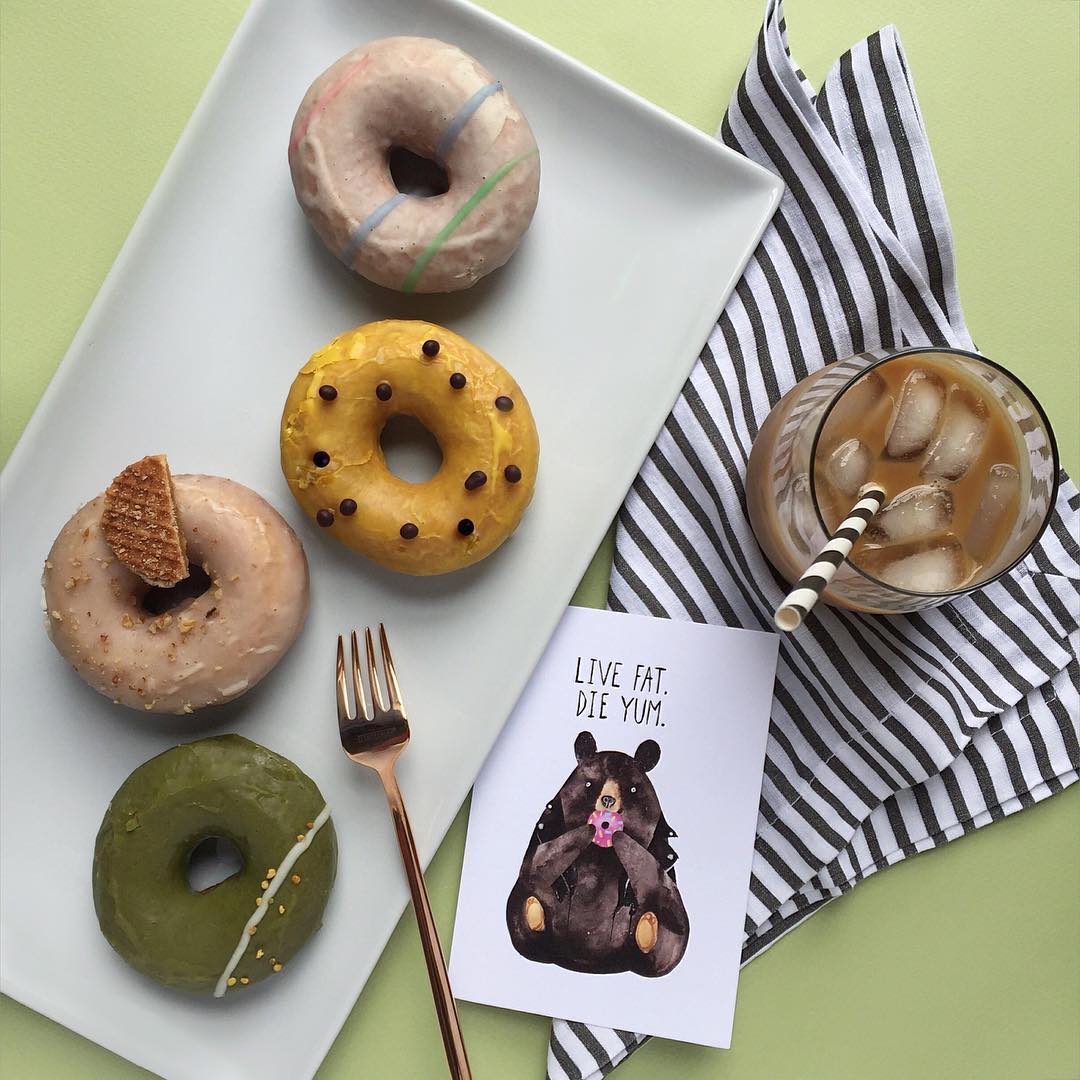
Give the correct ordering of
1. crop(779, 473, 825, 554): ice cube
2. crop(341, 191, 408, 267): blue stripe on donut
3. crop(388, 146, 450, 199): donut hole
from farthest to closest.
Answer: crop(388, 146, 450, 199): donut hole
crop(341, 191, 408, 267): blue stripe on donut
crop(779, 473, 825, 554): ice cube

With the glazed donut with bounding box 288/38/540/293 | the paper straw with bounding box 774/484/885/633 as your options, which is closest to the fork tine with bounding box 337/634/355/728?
the glazed donut with bounding box 288/38/540/293

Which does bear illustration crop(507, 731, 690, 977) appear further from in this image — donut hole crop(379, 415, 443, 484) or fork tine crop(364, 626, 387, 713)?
donut hole crop(379, 415, 443, 484)

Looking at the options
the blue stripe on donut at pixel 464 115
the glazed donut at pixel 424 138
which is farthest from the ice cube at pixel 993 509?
the blue stripe on donut at pixel 464 115

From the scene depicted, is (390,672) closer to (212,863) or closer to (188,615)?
(188,615)

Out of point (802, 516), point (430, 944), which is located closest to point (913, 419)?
point (802, 516)

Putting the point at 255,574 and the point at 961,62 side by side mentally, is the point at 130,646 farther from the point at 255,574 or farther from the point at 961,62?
the point at 961,62

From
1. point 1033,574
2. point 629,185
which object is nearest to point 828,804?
point 1033,574
